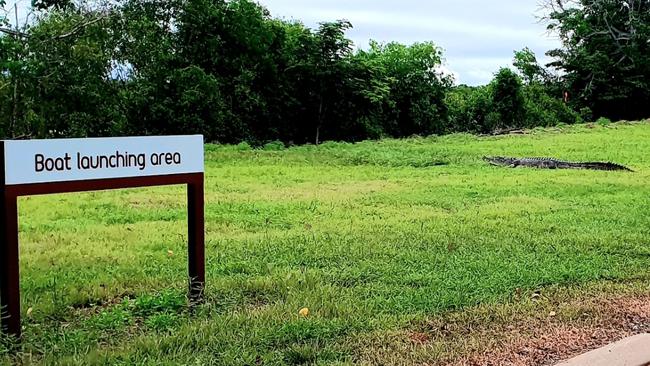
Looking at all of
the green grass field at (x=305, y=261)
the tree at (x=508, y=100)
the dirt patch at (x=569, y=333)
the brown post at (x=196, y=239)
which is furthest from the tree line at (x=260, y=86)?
the dirt patch at (x=569, y=333)

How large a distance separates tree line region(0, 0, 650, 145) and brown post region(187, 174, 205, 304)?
7740mm

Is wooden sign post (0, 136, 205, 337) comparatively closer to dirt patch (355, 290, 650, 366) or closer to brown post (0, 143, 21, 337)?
brown post (0, 143, 21, 337)

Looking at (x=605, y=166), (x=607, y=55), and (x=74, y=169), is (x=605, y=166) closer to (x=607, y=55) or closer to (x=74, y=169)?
(x=74, y=169)

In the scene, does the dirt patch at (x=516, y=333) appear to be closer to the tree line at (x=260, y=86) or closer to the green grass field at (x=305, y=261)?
the green grass field at (x=305, y=261)

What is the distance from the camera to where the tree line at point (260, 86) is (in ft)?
57.4

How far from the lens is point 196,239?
431 cm

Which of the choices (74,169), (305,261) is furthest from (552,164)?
(74,169)

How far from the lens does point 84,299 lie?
14.8 feet

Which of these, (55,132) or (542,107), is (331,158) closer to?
(55,132)

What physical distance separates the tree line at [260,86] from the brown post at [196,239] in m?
7.74

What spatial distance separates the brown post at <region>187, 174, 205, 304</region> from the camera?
14.0ft

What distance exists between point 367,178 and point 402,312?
8540 millimetres

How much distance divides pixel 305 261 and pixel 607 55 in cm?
3295

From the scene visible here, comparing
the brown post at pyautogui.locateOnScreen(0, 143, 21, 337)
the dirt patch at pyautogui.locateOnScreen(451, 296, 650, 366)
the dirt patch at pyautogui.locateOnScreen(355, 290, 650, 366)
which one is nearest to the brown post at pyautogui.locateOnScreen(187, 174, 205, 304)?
the brown post at pyautogui.locateOnScreen(0, 143, 21, 337)
